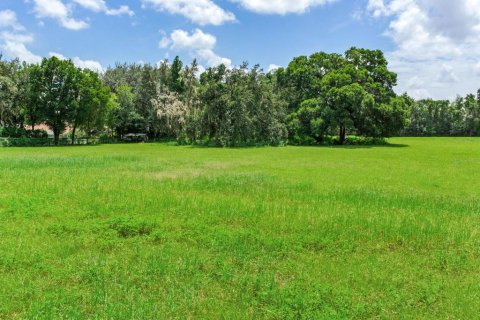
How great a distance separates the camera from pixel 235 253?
8.07 m

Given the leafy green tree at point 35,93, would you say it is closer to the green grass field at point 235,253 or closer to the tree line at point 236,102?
the tree line at point 236,102

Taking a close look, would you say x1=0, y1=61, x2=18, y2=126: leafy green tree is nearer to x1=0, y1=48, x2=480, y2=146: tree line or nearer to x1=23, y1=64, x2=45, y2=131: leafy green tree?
x1=0, y1=48, x2=480, y2=146: tree line

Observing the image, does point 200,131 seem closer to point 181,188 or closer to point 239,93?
point 239,93

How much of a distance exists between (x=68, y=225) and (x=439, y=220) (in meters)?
10.7

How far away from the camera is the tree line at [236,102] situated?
2039 inches

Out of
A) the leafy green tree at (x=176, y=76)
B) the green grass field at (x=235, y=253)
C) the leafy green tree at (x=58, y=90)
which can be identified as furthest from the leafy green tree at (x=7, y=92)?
the green grass field at (x=235, y=253)

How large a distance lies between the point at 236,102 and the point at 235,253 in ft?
141

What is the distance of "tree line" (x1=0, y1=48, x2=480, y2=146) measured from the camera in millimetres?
51781

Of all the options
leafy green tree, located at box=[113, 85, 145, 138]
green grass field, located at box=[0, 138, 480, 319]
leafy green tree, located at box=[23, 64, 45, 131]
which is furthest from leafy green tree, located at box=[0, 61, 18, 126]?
green grass field, located at box=[0, 138, 480, 319]

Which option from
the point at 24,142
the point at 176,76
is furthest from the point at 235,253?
the point at 176,76

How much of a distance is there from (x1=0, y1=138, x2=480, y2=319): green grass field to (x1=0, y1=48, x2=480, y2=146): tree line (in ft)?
121

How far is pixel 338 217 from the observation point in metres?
10.9

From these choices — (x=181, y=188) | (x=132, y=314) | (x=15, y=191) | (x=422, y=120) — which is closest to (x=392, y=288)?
(x=132, y=314)

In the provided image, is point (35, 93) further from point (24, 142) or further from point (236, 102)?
point (236, 102)
